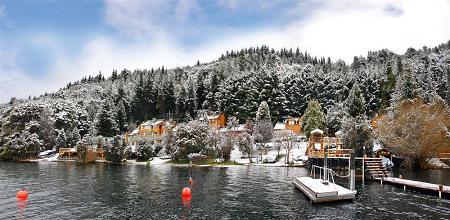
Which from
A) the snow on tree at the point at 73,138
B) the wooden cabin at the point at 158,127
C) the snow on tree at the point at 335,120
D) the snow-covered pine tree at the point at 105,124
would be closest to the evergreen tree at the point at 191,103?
the wooden cabin at the point at 158,127

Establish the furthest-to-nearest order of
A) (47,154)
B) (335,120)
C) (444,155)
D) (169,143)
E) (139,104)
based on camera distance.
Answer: (139,104) → (47,154) → (335,120) → (169,143) → (444,155)

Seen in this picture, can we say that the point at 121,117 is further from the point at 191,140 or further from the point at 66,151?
the point at 191,140

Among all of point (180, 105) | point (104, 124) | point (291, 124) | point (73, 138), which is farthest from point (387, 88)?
point (73, 138)

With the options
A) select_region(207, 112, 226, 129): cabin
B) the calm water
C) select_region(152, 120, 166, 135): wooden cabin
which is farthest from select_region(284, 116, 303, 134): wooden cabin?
the calm water

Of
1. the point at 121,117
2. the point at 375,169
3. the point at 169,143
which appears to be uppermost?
the point at 121,117

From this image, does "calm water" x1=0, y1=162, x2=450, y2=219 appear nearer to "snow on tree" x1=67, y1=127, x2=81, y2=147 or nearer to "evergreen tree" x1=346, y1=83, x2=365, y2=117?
"evergreen tree" x1=346, y1=83, x2=365, y2=117

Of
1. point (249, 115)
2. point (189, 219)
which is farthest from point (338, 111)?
point (189, 219)

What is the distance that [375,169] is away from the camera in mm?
61094

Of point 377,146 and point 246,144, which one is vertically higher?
point 377,146

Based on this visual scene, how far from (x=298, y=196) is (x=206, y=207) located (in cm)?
1211

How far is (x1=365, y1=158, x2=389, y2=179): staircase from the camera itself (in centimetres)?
5994

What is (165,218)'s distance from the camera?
1315 inches

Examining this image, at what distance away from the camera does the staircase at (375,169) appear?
5994 cm

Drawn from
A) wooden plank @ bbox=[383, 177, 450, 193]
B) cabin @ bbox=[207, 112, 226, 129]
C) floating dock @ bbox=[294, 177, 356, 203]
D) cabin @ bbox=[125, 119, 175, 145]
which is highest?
cabin @ bbox=[207, 112, 226, 129]
